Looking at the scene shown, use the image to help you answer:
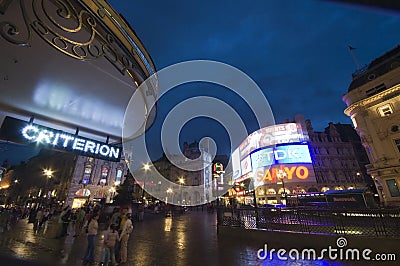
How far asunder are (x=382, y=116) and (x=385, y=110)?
36.9 inches

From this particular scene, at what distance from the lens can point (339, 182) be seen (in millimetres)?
43812

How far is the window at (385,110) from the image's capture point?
24678 mm

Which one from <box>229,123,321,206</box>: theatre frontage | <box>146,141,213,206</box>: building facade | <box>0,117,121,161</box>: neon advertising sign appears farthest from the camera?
<box>146,141,213,206</box>: building facade

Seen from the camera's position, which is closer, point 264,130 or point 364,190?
point 364,190

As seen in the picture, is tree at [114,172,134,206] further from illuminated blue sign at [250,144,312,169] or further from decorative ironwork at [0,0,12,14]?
illuminated blue sign at [250,144,312,169]

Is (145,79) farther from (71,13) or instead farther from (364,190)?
(364,190)

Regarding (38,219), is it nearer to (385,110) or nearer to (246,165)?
(385,110)

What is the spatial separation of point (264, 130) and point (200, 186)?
34.9 meters

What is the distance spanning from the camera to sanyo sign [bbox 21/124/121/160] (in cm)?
530

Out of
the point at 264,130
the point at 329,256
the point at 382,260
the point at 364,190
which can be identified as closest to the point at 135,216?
the point at 329,256

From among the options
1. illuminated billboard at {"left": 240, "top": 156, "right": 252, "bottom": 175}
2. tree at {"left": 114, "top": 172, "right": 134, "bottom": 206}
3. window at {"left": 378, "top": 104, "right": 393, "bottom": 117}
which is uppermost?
window at {"left": 378, "top": 104, "right": 393, "bottom": 117}

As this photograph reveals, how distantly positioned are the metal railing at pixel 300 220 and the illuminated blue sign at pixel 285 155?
1226 inches

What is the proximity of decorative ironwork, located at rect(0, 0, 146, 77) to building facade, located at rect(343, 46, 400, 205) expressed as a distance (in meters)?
33.5

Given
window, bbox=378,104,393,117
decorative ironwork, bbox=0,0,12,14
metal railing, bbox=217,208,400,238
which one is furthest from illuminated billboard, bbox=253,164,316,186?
decorative ironwork, bbox=0,0,12,14
